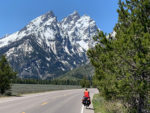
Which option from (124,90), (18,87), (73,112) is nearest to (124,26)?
(124,90)

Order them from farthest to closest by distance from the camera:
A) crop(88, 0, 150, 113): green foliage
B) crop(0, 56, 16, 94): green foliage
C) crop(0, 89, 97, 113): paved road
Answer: crop(0, 56, 16, 94): green foliage, crop(0, 89, 97, 113): paved road, crop(88, 0, 150, 113): green foliage

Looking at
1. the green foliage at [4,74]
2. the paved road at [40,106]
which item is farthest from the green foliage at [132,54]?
the green foliage at [4,74]

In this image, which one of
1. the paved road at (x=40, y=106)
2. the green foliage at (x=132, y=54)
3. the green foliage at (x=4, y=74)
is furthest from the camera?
the green foliage at (x=4, y=74)

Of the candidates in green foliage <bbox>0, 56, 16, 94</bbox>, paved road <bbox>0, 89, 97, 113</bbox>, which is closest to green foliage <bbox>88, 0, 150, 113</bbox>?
paved road <bbox>0, 89, 97, 113</bbox>

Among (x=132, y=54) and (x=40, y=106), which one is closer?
(x=132, y=54)

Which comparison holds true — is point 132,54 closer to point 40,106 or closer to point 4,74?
point 40,106

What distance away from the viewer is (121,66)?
29.3ft

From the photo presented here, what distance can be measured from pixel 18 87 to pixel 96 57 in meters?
28.3

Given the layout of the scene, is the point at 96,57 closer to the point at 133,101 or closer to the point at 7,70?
the point at 133,101

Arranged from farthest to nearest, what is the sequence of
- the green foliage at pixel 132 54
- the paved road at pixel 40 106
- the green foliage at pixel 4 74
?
the green foliage at pixel 4 74
the paved road at pixel 40 106
the green foliage at pixel 132 54

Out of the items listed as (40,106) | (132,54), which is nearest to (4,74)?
(40,106)

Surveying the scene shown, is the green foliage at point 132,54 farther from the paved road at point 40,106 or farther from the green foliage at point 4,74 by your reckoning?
the green foliage at point 4,74

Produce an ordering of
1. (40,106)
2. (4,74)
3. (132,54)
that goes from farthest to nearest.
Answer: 1. (4,74)
2. (40,106)
3. (132,54)

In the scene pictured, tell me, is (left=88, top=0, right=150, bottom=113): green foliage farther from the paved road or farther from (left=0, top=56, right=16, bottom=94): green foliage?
(left=0, top=56, right=16, bottom=94): green foliage
